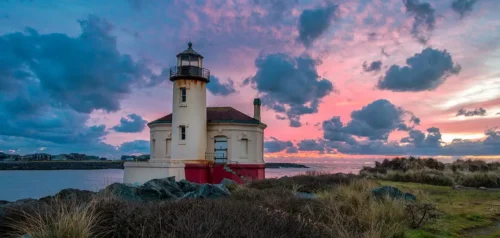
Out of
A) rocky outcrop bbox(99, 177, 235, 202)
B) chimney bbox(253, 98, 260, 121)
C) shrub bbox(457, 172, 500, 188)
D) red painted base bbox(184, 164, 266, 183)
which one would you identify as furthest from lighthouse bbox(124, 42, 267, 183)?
shrub bbox(457, 172, 500, 188)

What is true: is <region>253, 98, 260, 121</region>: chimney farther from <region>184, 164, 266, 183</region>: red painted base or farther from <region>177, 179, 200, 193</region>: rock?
<region>177, 179, 200, 193</region>: rock

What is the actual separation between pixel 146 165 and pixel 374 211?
19377 mm

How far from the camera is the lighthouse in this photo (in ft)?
82.3

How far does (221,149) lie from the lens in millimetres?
26906

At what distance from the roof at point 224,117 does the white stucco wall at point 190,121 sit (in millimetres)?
1472

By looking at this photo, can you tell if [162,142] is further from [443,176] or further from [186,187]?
[443,176]

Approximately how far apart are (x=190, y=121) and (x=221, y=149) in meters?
2.96

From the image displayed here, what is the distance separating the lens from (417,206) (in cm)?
750

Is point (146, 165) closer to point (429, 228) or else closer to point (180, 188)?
point (180, 188)

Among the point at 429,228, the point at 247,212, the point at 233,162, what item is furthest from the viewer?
the point at 233,162

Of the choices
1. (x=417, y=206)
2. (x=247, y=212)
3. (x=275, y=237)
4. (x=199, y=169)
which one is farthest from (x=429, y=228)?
(x=199, y=169)

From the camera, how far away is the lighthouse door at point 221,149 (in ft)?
88.1

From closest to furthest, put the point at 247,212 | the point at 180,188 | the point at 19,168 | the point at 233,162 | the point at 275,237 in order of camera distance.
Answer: the point at 275,237, the point at 247,212, the point at 180,188, the point at 233,162, the point at 19,168

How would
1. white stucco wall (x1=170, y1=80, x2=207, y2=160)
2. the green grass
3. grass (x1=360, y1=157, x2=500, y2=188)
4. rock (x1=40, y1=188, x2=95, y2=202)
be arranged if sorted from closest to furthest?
the green grass → rock (x1=40, y1=188, x2=95, y2=202) → grass (x1=360, y1=157, x2=500, y2=188) → white stucco wall (x1=170, y1=80, x2=207, y2=160)
